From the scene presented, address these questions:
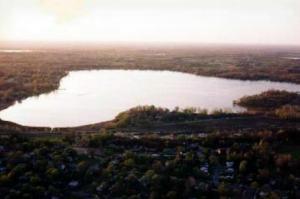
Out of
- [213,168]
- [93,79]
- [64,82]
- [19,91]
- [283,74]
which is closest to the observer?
[213,168]

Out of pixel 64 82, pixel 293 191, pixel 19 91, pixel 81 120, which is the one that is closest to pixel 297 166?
pixel 293 191

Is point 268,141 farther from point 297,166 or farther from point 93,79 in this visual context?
point 93,79

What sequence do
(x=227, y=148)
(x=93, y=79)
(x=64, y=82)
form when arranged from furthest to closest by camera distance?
(x=93, y=79) < (x=64, y=82) < (x=227, y=148)

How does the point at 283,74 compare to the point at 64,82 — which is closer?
the point at 64,82

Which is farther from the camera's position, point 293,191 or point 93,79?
point 93,79

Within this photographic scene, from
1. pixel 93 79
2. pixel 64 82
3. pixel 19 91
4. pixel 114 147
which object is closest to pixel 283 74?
pixel 93 79

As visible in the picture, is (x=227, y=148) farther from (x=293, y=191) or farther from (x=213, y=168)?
(x=293, y=191)
